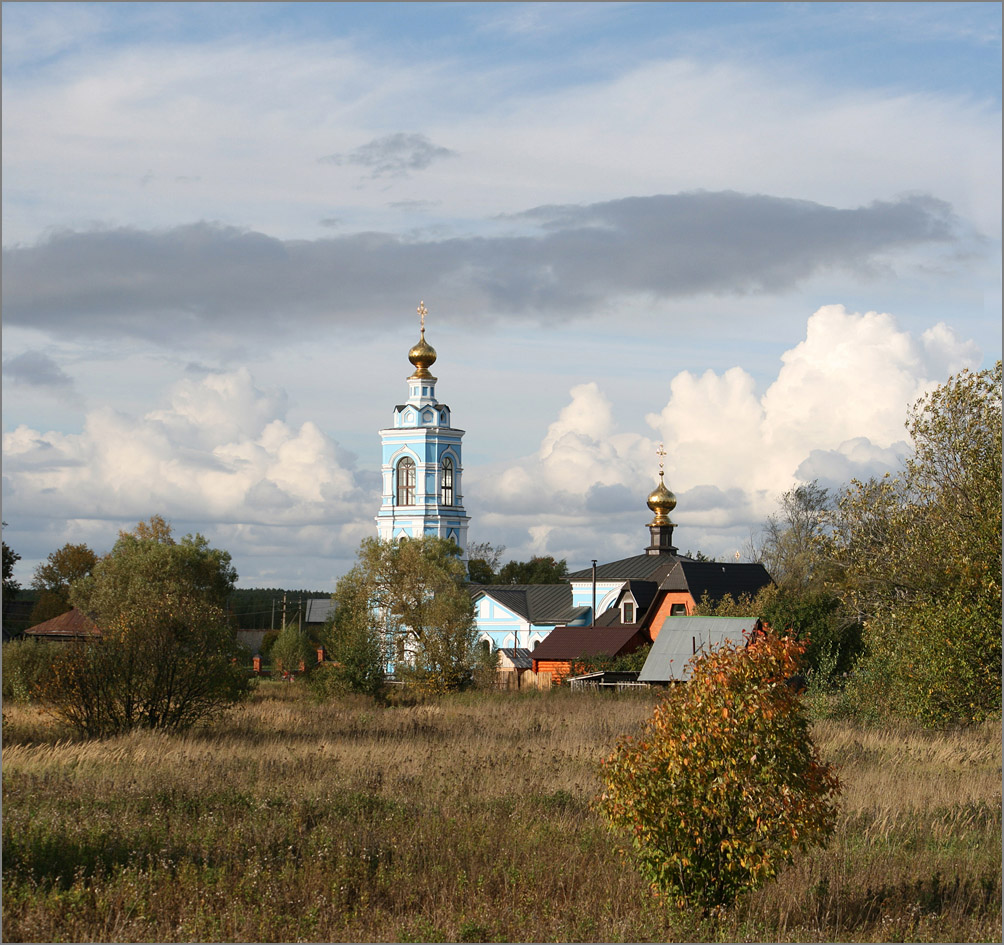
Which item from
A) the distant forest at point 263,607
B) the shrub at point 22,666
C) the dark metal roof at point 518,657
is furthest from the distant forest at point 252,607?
the shrub at point 22,666

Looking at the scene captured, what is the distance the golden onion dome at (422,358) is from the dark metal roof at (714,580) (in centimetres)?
3098

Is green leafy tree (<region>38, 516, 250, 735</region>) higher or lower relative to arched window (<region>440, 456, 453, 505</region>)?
lower

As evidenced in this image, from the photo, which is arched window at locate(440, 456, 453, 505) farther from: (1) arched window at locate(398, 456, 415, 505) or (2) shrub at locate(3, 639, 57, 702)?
(2) shrub at locate(3, 639, 57, 702)

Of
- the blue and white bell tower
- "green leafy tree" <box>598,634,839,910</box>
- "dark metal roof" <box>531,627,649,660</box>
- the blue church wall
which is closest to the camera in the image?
"green leafy tree" <box>598,634,839,910</box>

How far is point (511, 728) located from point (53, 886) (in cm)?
1467

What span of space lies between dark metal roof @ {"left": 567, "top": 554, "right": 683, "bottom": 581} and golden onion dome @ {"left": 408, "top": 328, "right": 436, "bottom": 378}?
20.5m

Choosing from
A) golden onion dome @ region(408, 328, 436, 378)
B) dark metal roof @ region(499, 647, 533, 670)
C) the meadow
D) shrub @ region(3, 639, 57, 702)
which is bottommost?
dark metal roof @ region(499, 647, 533, 670)

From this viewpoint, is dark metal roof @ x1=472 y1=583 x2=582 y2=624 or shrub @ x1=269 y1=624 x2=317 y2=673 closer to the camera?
shrub @ x1=269 y1=624 x2=317 y2=673

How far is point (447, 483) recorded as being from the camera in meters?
76.1

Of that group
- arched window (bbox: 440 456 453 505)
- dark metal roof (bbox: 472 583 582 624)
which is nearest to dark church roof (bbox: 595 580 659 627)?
dark metal roof (bbox: 472 583 582 624)

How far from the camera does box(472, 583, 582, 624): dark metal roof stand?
6525 cm

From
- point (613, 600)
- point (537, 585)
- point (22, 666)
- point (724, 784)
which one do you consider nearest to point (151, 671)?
point (22, 666)

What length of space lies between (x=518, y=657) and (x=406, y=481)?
69.4 ft

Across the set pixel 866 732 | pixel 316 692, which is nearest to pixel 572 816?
pixel 866 732
